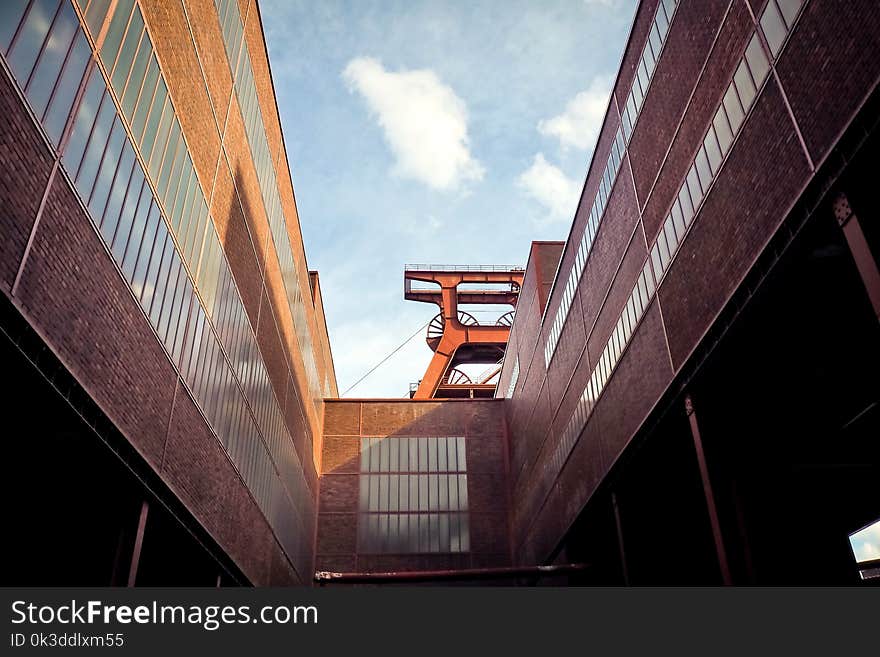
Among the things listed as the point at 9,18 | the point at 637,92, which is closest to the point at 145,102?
the point at 9,18

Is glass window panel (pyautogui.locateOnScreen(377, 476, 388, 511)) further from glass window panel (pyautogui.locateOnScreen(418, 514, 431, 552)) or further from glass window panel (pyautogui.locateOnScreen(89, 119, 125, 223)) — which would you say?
glass window panel (pyautogui.locateOnScreen(89, 119, 125, 223))

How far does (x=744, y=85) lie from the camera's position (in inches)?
444

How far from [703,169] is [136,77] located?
984 centimetres

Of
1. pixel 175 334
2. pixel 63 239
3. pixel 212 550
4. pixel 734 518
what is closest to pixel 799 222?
pixel 734 518

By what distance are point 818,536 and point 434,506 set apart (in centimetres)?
1937

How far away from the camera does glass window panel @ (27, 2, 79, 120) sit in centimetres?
883

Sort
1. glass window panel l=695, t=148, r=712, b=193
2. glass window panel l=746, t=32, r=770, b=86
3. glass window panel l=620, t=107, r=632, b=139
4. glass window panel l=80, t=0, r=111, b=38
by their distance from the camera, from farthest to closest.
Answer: glass window panel l=620, t=107, r=632, b=139, glass window panel l=695, t=148, r=712, b=193, glass window panel l=746, t=32, r=770, b=86, glass window panel l=80, t=0, r=111, b=38

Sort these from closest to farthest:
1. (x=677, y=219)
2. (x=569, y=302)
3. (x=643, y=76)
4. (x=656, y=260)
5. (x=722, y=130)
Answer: (x=722, y=130) → (x=677, y=219) → (x=656, y=260) → (x=643, y=76) → (x=569, y=302)

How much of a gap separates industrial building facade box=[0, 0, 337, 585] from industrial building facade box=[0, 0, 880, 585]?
7 cm

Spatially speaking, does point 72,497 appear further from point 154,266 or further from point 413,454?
point 413,454

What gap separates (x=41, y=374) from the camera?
930cm

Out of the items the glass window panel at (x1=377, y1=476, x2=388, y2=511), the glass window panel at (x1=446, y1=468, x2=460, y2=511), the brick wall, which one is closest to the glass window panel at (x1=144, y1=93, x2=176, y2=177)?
the brick wall

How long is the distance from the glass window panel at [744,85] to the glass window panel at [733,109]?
0.14m

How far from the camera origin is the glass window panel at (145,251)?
489 inches
